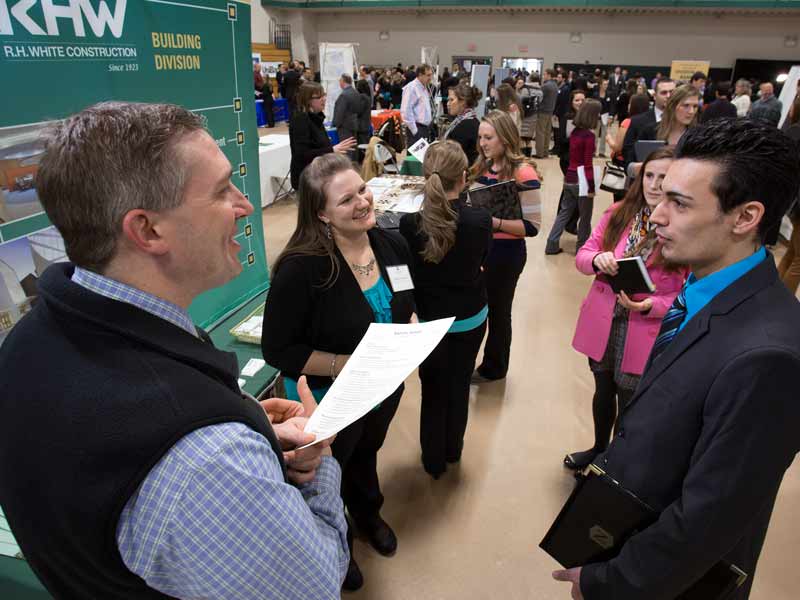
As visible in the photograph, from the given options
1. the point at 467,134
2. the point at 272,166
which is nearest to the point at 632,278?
the point at 467,134

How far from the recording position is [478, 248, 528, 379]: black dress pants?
10.2 feet

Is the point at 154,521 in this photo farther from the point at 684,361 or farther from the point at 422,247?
the point at 422,247

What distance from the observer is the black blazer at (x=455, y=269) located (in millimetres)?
2213

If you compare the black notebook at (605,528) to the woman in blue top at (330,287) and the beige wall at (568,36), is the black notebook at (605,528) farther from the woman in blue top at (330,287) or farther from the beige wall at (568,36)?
the beige wall at (568,36)

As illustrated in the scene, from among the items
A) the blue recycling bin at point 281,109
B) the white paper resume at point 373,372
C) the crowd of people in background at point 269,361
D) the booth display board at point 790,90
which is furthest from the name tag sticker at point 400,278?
the blue recycling bin at point 281,109

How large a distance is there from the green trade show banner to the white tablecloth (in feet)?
12.8

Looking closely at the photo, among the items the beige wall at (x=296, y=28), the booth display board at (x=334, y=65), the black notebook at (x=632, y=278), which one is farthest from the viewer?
the beige wall at (x=296, y=28)

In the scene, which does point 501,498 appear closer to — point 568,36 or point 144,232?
point 144,232

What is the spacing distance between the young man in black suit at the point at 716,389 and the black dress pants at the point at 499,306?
1.83 metres

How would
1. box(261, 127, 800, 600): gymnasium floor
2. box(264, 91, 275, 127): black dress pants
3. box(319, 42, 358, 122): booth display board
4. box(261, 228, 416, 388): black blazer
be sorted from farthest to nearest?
box(264, 91, 275, 127): black dress pants
box(319, 42, 358, 122): booth display board
box(261, 127, 800, 600): gymnasium floor
box(261, 228, 416, 388): black blazer

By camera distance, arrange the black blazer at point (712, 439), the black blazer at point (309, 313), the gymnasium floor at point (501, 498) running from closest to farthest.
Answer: the black blazer at point (712, 439) → the black blazer at point (309, 313) → the gymnasium floor at point (501, 498)

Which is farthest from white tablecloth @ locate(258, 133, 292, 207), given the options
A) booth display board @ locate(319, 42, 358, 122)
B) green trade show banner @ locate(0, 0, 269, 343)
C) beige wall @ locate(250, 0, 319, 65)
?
beige wall @ locate(250, 0, 319, 65)

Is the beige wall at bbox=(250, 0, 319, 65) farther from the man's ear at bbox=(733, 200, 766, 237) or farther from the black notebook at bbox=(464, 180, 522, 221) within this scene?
the man's ear at bbox=(733, 200, 766, 237)

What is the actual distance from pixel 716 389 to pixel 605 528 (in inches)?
17.5
